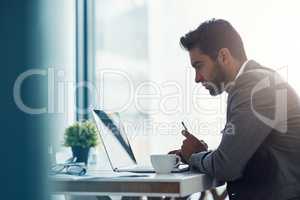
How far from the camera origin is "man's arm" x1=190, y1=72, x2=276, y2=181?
1699mm

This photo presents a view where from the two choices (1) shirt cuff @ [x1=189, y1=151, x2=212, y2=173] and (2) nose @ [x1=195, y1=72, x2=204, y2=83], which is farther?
(2) nose @ [x1=195, y1=72, x2=204, y2=83]

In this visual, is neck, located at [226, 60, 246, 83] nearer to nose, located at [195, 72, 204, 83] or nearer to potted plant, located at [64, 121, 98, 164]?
nose, located at [195, 72, 204, 83]

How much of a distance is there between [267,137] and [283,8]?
158cm

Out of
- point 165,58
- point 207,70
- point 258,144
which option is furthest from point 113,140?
point 165,58

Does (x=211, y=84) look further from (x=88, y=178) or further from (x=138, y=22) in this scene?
(x=138, y=22)

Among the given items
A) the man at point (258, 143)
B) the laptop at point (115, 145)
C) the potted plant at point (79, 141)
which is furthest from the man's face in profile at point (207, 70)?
the potted plant at point (79, 141)

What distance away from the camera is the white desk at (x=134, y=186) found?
157 centimetres

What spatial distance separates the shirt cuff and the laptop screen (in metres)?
0.41

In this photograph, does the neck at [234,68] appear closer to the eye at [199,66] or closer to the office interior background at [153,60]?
the eye at [199,66]

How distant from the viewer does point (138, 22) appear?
3766 mm

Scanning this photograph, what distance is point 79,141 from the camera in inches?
97.0

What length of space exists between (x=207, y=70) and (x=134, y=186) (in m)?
0.68

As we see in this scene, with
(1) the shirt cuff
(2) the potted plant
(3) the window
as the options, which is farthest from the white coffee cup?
(3) the window

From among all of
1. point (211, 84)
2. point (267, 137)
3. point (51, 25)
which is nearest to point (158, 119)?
point (211, 84)
